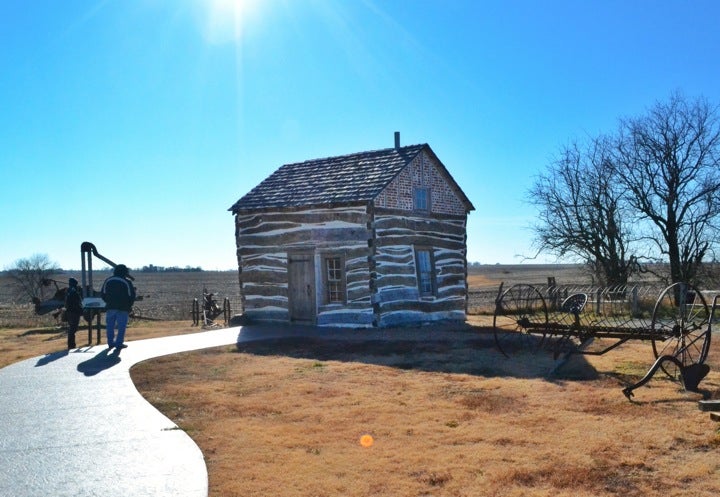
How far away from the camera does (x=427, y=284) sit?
20250 millimetres

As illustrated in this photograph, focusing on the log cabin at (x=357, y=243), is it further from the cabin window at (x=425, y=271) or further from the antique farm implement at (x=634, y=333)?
the antique farm implement at (x=634, y=333)

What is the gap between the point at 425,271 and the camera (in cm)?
2022

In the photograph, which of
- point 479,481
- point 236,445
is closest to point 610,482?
point 479,481

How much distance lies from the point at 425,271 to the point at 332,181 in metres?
4.14

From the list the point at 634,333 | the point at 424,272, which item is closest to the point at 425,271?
the point at 424,272

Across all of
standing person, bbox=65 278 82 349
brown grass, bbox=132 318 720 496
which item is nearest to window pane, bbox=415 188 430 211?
brown grass, bbox=132 318 720 496

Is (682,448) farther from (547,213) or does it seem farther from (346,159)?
(547,213)

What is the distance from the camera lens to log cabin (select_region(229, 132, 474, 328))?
18.4 m

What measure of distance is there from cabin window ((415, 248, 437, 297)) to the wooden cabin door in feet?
11.2

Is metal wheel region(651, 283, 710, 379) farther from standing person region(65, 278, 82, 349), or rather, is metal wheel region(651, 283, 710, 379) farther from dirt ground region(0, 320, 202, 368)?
dirt ground region(0, 320, 202, 368)

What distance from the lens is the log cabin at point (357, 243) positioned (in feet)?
60.5

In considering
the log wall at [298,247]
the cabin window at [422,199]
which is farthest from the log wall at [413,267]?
the log wall at [298,247]

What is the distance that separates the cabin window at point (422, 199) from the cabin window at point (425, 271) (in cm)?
134

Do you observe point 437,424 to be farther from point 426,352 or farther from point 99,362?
point 99,362
